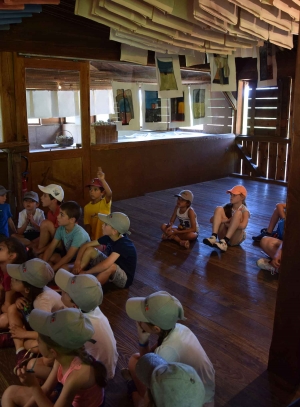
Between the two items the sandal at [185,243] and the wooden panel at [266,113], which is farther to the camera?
the wooden panel at [266,113]

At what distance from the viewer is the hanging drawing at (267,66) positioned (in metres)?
7.43

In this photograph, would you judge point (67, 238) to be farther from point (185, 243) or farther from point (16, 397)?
point (16, 397)

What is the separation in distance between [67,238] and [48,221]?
41 centimetres

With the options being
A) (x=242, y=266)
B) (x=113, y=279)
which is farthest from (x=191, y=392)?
(x=242, y=266)

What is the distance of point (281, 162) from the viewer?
9398 millimetres

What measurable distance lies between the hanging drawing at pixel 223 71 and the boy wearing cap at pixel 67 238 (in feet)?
13.0

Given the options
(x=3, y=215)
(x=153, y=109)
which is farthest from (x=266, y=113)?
(x=3, y=215)

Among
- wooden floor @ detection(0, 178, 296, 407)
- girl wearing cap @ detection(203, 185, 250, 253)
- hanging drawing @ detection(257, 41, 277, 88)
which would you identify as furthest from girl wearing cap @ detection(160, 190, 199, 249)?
hanging drawing @ detection(257, 41, 277, 88)

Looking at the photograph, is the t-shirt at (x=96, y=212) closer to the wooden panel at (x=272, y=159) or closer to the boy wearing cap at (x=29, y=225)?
the boy wearing cap at (x=29, y=225)

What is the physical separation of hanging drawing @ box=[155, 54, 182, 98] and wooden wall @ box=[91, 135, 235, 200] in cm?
150

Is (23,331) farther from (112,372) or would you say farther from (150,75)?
(150,75)

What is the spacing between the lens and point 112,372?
2.60 meters

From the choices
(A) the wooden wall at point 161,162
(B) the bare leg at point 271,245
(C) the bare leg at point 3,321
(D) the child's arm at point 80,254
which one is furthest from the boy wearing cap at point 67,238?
(A) the wooden wall at point 161,162

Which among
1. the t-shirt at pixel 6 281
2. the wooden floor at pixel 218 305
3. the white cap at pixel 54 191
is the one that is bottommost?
the wooden floor at pixel 218 305
